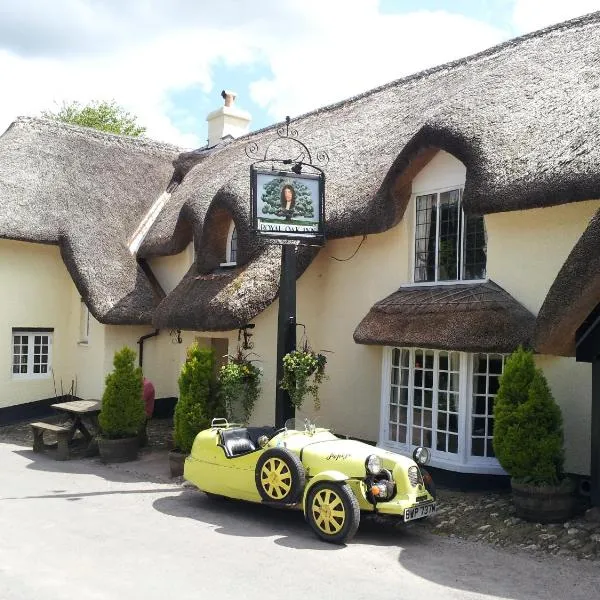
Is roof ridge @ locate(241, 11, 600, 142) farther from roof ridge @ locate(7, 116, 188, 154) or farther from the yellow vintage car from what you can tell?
the yellow vintage car

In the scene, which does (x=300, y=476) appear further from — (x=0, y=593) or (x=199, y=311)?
(x=199, y=311)

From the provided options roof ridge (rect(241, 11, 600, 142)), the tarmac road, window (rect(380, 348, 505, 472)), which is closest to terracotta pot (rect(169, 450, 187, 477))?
the tarmac road

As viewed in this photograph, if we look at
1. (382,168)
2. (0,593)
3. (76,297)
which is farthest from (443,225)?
(76,297)

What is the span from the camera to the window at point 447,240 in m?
10.6

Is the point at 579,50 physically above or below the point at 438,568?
above

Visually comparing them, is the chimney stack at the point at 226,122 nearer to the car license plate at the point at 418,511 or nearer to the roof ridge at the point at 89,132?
the roof ridge at the point at 89,132

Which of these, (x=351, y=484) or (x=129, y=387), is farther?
(x=129, y=387)

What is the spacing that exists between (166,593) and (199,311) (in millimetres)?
7134

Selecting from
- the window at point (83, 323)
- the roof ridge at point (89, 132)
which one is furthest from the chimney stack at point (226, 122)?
the window at point (83, 323)

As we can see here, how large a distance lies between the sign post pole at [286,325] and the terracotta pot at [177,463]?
1783 mm

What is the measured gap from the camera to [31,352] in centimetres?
1720

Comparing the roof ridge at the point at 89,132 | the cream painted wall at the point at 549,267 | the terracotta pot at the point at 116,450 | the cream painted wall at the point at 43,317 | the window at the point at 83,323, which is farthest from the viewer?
the roof ridge at the point at 89,132

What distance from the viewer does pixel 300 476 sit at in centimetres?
796

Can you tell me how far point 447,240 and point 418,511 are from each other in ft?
15.6
